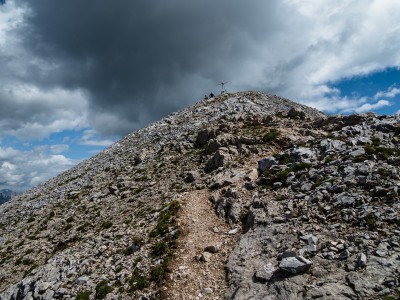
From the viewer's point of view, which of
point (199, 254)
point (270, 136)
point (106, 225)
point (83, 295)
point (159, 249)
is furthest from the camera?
point (270, 136)

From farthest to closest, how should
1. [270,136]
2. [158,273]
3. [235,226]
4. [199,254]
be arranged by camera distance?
[270,136] < [235,226] < [199,254] < [158,273]

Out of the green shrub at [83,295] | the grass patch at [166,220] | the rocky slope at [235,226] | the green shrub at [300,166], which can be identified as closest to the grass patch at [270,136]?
the rocky slope at [235,226]

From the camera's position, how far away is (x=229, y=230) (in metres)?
23.2

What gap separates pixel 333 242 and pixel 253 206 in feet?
24.8

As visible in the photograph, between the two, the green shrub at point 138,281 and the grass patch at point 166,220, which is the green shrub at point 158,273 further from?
the grass patch at point 166,220

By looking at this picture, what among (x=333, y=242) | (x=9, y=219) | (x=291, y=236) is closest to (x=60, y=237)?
(x=9, y=219)

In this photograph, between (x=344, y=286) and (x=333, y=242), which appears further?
(x=333, y=242)

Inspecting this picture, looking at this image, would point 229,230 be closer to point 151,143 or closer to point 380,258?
point 380,258

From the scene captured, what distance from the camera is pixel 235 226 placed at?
23.3 metres

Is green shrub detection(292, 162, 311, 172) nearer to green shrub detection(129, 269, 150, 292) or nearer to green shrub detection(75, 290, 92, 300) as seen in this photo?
green shrub detection(129, 269, 150, 292)

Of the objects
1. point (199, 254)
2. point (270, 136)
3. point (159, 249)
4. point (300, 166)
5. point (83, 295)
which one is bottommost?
point (83, 295)

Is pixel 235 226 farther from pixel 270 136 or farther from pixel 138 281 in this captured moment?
pixel 270 136

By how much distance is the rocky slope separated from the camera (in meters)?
16.4

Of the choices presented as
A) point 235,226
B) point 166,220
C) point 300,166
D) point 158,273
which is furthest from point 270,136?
point 158,273
